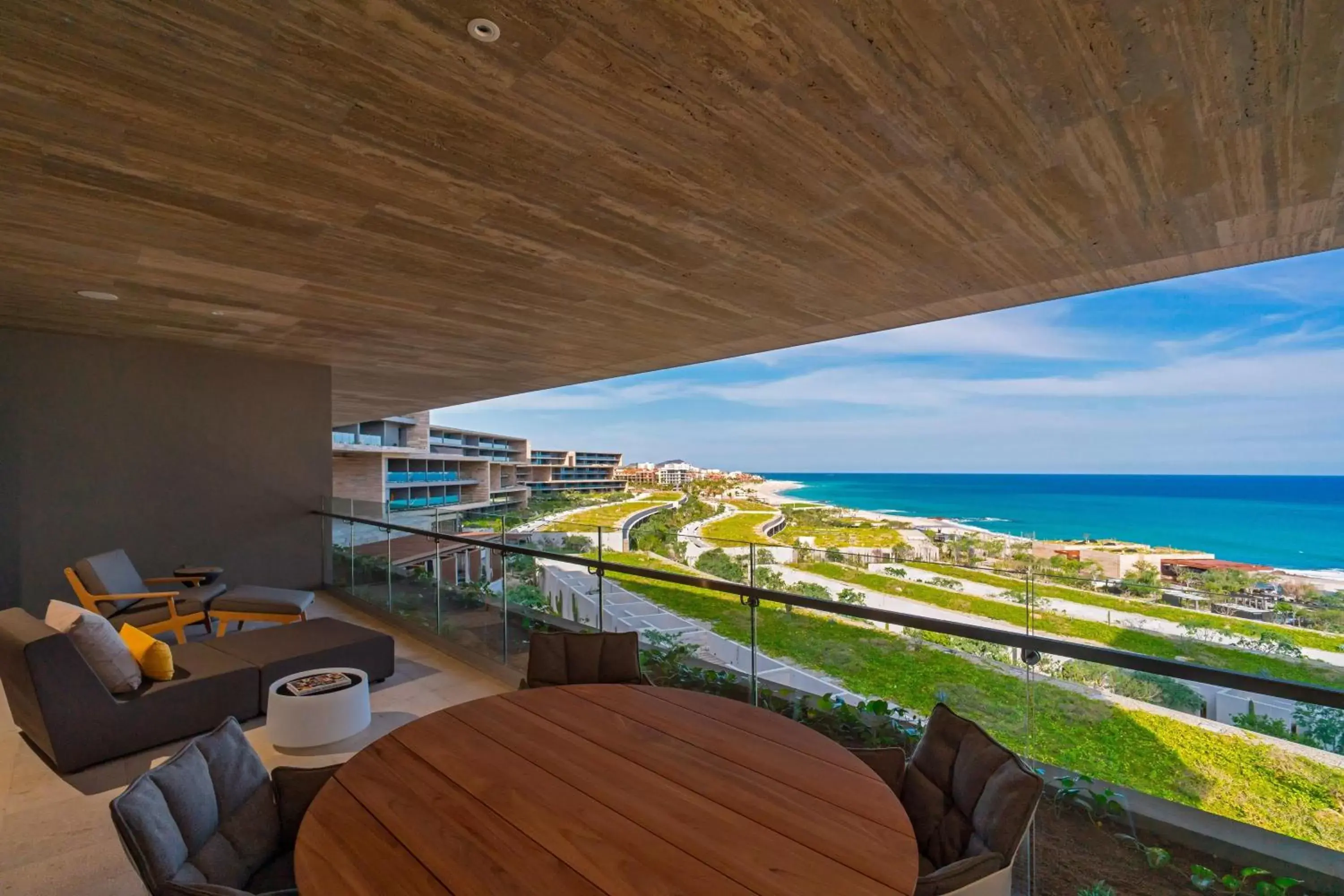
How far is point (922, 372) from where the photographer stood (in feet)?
182

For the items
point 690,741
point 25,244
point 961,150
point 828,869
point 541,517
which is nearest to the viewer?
point 828,869

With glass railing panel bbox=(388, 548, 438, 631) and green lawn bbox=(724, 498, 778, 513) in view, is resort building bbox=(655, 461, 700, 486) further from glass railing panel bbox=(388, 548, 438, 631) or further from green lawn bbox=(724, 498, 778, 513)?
glass railing panel bbox=(388, 548, 438, 631)

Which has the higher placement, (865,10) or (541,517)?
(865,10)

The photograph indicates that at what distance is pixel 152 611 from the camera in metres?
4.88

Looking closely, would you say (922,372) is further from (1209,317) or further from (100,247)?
(100,247)

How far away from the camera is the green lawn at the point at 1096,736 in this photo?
1632 mm


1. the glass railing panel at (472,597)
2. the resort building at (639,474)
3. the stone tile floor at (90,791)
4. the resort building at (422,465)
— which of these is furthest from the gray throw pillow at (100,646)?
the resort building at (639,474)

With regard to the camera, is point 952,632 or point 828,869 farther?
point 952,632

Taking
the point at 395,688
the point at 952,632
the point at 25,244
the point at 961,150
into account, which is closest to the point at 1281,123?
the point at 961,150

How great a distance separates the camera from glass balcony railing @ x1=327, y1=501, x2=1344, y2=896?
1.64 metres

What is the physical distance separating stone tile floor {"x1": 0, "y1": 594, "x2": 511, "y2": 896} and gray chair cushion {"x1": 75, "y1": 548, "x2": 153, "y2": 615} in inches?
34.6

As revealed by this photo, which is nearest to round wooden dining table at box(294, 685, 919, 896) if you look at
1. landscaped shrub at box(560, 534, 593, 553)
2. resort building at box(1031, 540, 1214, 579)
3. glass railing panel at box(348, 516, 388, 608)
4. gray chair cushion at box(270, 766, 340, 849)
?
gray chair cushion at box(270, 766, 340, 849)

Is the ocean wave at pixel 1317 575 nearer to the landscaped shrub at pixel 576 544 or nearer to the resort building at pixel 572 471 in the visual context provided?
the landscaped shrub at pixel 576 544

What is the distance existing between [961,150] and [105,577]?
6.49 meters
